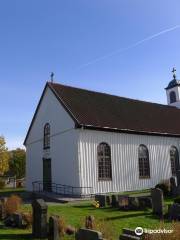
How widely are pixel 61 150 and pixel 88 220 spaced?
55.8 feet

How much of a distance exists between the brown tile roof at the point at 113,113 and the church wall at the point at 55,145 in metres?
0.94

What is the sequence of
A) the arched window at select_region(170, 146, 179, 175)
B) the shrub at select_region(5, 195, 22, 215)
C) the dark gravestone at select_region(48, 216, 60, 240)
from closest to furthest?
the dark gravestone at select_region(48, 216, 60, 240) < the shrub at select_region(5, 195, 22, 215) < the arched window at select_region(170, 146, 179, 175)

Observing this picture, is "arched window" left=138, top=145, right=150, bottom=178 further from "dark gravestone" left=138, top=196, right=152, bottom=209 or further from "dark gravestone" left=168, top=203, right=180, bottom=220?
"dark gravestone" left=168, top=203, right=180, bottom=220

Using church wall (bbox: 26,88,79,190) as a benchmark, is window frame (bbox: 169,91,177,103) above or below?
above

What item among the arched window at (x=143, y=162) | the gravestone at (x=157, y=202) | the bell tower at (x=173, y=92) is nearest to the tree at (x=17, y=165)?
the bell tower at (x=173, y=92)

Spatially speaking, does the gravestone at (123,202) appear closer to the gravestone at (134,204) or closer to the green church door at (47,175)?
the gravestone at (134,204)

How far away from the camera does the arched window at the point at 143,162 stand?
28.3 meters

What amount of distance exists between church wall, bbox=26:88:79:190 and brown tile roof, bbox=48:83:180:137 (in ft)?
3.10

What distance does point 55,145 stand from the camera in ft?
92.3

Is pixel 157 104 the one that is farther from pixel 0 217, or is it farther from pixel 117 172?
pixel 0 217

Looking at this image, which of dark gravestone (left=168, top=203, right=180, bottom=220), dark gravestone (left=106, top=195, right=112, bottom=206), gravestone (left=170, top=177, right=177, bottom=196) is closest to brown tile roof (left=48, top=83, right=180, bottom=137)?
gravestone (left=170, top=177, right=177, bottom=196)

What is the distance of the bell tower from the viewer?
4741 centimetres

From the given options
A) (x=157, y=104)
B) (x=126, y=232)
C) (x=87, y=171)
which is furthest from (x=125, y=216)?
(x=157, y=104)

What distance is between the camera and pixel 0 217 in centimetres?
1424
